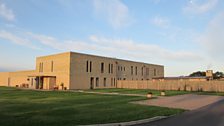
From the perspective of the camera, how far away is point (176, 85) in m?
44.8

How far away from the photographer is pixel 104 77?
51.1 m

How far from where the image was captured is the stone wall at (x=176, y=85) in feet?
131

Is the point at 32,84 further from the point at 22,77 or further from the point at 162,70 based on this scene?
the point at 162,70

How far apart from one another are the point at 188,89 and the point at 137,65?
21150 millimetres

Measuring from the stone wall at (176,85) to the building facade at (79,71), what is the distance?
4221mm

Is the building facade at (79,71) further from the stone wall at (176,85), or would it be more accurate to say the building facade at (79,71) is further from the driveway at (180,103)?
the driveway at (180,103)

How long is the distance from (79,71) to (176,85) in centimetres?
1961

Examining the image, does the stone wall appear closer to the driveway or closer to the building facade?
the building facade

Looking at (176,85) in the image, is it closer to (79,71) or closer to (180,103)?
(79,71)

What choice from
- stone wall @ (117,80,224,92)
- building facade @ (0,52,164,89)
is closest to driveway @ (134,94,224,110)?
stone wall @ (117,80,224,92)

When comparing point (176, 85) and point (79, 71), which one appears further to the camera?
point (79, 71)

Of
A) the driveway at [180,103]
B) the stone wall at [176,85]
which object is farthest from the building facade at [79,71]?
the driveway at [180,103]

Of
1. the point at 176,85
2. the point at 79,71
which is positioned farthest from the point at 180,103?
the point at 79,71

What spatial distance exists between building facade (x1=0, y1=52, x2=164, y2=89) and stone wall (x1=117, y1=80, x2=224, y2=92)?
13.8 feet
